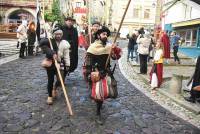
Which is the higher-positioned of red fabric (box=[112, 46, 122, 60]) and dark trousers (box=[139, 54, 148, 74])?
red fabric (box=[112, 46, 122, 60])

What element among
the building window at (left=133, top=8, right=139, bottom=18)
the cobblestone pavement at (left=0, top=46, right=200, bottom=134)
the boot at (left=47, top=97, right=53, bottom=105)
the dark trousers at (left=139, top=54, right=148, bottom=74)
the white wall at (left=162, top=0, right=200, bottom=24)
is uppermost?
the building window at (left=133, top=8, right=139, bottom=18)

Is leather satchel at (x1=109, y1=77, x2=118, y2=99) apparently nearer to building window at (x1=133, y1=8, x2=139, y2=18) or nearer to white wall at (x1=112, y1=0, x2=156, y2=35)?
white wall at (x1=112, y1=0, x2=156, y2=35)

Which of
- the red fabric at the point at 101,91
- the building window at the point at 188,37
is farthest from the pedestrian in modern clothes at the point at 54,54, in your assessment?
the building window at the point at 188,37

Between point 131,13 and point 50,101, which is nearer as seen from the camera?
point 50,101

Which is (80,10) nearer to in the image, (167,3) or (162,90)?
(162,90)

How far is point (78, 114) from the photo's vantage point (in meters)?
7.54

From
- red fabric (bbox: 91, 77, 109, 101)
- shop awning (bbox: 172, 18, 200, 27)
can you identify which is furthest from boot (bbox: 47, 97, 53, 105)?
shop awning (bbox: 172, 18, 200, 27)

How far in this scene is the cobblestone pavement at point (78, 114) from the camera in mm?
6648

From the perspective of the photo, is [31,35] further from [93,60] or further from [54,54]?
[93,60]

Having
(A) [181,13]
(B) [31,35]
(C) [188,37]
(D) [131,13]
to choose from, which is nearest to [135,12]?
(D) [131,13]

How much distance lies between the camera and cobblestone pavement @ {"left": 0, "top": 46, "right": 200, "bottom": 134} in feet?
21.8

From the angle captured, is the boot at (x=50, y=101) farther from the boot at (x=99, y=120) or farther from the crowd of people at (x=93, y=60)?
the boot at (x=99, y=120)

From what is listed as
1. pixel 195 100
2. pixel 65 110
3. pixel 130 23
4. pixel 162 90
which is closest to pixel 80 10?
pixel 162 90

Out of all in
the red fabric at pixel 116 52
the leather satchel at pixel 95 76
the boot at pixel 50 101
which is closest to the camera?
the leather satchel at pixel 95 76
